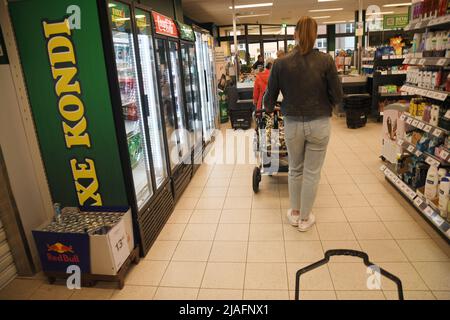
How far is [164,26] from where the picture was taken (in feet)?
13.4

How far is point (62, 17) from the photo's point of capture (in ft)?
8.18

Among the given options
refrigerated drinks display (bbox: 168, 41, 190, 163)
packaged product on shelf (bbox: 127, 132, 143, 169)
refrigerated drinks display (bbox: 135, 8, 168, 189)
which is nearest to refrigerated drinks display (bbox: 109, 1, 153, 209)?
packaged product on shelf (bbox: 127, 132, 143, 169)

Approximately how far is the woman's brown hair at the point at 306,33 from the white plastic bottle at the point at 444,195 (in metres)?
1.60

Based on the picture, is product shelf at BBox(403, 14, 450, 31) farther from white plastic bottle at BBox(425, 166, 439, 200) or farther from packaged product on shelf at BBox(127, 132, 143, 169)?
packaged product on shelf at BBox(127, 132, 143, 169)

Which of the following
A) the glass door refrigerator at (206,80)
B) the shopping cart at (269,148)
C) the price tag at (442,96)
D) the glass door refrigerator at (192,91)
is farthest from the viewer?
the glass door refrigerator at (206,80)

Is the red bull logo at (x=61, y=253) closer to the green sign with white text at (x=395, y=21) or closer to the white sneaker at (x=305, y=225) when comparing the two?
the white sneaker at (x=305, y=225)

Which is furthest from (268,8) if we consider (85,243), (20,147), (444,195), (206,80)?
(85,243)

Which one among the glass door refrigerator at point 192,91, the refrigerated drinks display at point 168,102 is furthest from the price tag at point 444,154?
the glass door refrigerator at point 192,91

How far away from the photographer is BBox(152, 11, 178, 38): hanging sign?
3.75m

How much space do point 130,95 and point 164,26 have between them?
139cm

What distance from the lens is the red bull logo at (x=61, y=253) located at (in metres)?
2.63
